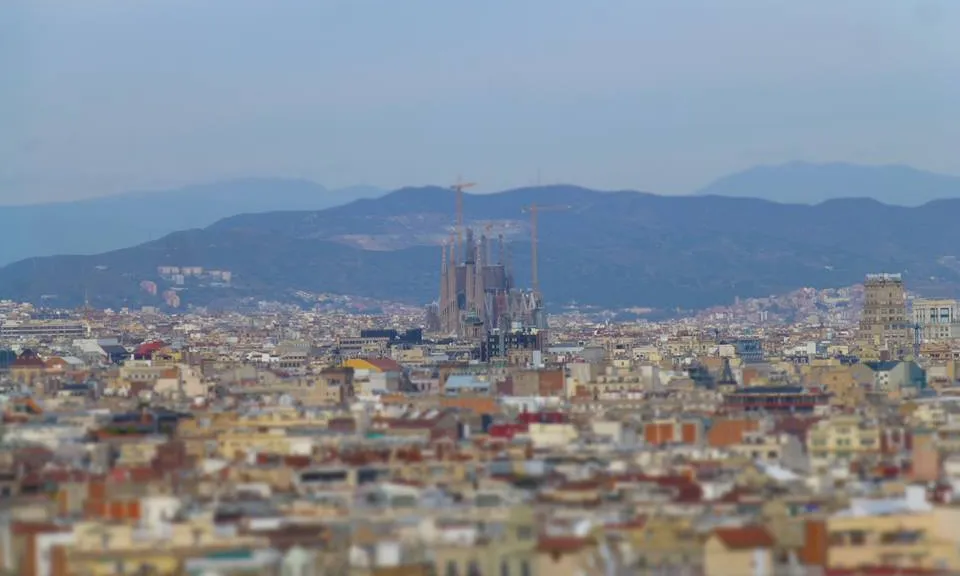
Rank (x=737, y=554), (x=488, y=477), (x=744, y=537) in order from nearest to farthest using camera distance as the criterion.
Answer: (x=737, y=554) → (x=744, y=537) → (x=488, y=477)

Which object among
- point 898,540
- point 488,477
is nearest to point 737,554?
point 898,540

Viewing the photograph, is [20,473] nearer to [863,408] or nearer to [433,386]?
[863,408]

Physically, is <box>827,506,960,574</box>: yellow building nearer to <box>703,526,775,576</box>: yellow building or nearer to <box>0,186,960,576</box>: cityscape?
<box>0,186,960,576</box>: cityscape

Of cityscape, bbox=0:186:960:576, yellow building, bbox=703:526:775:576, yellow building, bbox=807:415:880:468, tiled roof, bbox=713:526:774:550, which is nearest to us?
yellow building, bbox=703:526:775:576

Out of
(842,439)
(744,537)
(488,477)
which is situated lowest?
(842,439)

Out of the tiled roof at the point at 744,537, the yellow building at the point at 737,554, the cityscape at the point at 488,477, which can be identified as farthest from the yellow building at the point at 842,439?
the yellow building at the point at 737,554

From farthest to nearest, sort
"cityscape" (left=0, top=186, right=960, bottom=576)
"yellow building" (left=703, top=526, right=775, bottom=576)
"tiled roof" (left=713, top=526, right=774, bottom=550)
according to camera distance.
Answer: "cityscape" (left=0, top=186, right=960, bottom=576), "tiled roof" (left=713, top=526, right=774, bottom=550), "yellow building" (left=703, top=526, right=775, bottom=576)

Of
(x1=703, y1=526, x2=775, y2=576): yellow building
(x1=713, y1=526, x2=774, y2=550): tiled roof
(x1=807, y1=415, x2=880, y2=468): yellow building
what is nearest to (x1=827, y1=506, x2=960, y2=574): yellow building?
Answer: (x1=713, y1=526, x2=774, y2=550): tiled roof

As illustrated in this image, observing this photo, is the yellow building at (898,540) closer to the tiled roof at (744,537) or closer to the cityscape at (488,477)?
the cityscape at (488,477)

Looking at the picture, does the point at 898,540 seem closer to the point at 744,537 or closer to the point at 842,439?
the point at 744,537

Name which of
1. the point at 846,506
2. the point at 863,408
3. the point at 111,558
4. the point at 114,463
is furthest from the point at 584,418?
the point at 111,558

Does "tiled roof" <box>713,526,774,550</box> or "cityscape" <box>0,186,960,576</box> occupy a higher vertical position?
"tiled roof" <box>713,526,774,550</box>

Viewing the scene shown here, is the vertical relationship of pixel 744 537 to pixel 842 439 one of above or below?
above
